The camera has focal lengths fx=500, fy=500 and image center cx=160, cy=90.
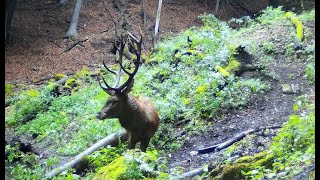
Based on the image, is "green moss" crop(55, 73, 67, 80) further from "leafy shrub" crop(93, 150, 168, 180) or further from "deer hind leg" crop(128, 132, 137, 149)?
"leafy shrub" crop(93, 150, 168, 180)

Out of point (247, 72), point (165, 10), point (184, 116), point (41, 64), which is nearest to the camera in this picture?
point (184, 116)

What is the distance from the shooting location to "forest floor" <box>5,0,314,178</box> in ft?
24.6

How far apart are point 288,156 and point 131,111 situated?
297 cm

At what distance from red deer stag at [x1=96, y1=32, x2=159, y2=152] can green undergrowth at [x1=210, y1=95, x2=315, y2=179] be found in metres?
2.04

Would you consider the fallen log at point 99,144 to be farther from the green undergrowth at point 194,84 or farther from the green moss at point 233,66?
the green moss at point 233,66

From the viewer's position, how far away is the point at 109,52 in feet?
55.6

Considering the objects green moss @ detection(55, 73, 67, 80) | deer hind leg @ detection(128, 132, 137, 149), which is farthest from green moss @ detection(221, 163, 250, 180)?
green moss @ detection(55, 73, 67, 80)

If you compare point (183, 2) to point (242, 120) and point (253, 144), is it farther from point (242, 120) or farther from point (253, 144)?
point (253, 144)

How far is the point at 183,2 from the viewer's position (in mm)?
22172

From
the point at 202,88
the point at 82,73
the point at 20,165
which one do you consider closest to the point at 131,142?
the point at 20,165

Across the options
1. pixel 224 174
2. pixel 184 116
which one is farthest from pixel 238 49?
pixel 224 174

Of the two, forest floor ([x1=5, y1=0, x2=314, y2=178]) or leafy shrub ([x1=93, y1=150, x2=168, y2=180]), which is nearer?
leafy shrub ([x1=93, y1=150, x2=168, y2=180])

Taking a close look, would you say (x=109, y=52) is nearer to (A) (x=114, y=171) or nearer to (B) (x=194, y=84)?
(B) (x=194, y=84)
